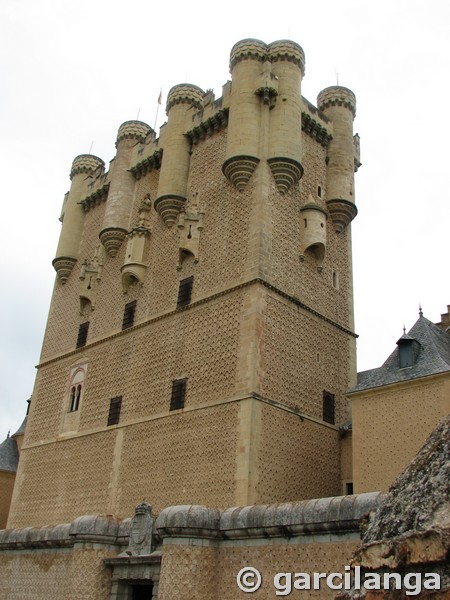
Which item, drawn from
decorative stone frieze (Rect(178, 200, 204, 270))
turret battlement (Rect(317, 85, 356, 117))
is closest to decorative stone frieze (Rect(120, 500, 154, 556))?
decorative stone frieze (Rect(178, 200, 204, 270))

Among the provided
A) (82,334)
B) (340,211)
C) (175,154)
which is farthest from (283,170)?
(82,334)

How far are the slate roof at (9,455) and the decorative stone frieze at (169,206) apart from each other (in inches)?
535

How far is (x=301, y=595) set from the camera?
8.01m

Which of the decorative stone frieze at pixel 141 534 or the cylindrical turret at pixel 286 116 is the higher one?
the cylindrical turret at pixel 286 116

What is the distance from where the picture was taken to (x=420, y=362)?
1480 centimetres

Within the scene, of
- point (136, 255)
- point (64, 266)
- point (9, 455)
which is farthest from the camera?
point (9, 455)

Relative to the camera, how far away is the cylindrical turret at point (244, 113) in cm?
1719

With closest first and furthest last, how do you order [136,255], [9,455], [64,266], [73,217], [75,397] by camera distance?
[136,255] < [75,397] < [64,266] < [73,217] < [9,455]


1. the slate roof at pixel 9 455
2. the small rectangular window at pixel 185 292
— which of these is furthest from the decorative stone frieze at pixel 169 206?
the slate roof at pixel 9 455

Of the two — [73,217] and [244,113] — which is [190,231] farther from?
[73,217]

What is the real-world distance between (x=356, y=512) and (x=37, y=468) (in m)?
14.7

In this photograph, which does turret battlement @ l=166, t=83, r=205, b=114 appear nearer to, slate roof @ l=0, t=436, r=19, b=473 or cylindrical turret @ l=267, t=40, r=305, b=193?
cylindrical turret @ l=267, t=40, r=305, b=193

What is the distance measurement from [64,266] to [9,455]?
9480mm

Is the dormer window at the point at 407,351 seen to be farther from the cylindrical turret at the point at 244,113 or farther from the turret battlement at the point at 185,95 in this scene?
the turret battlement at the point at 185,95
